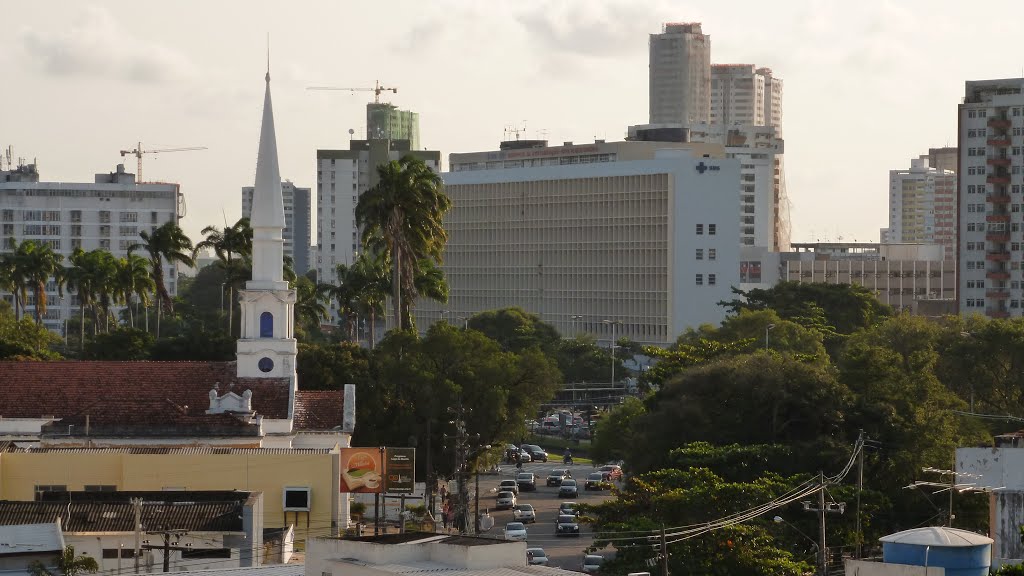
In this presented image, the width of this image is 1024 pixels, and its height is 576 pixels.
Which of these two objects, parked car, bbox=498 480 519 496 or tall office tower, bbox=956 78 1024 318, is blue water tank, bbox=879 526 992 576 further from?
tall office tower, bbox=956 78 1024 318

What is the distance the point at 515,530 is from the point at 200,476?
20.5m

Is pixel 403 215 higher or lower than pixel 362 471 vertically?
higher

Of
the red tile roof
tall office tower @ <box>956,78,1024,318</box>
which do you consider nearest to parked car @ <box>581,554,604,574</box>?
the red tile roof

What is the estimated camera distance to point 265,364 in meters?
85.1

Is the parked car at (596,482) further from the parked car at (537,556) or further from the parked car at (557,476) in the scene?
the parked car at (537,556)

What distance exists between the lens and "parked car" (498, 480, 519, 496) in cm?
11262

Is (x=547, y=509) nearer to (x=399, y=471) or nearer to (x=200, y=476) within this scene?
(x=399, y=471)

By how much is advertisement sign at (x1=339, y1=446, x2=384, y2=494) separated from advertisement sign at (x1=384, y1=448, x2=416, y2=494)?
329 millimetres

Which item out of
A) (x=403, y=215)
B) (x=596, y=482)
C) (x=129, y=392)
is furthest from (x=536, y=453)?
(x=129, y=392)

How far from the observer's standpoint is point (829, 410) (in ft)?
277

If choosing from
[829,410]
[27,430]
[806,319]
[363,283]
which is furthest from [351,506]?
[806,319]

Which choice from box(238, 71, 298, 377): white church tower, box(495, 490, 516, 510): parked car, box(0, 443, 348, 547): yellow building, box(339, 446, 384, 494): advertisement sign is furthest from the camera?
box(495, 490, 516, 510): parked car

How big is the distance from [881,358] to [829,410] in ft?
23.1

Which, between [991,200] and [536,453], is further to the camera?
[991,200]
